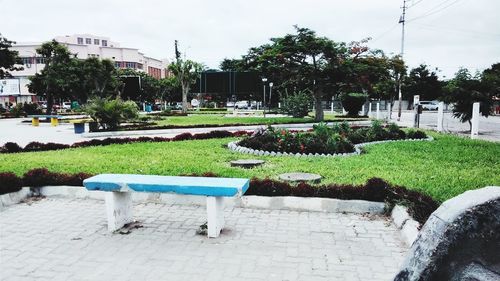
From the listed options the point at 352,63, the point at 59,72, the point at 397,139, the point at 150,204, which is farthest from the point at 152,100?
the point at 150,204

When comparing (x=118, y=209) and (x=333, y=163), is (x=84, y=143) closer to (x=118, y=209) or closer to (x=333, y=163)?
(x=333, y=163)

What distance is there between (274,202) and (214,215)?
1.49 meters

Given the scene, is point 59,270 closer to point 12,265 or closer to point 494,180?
point 12,265

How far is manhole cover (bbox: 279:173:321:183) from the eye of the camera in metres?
7.01

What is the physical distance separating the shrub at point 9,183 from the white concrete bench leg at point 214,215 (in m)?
3.77

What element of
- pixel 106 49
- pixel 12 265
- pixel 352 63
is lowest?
pixel 12 265

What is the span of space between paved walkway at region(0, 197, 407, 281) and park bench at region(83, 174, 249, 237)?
0.24 metres

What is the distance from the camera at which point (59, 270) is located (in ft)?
12.7

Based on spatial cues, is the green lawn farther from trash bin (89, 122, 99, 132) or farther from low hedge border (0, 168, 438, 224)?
trash bin (89, 122, 99, 132)

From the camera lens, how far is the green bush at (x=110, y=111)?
1766cm

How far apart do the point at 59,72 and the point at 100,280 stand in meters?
31.6

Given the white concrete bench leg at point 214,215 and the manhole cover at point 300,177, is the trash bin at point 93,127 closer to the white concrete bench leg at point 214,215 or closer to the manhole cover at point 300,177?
the manhole cover at point 300,177

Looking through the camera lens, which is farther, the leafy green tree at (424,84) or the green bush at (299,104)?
the leafy green tree at (424,84)

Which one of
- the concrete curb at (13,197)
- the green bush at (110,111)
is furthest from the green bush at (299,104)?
the concrete curb at (13,197)
